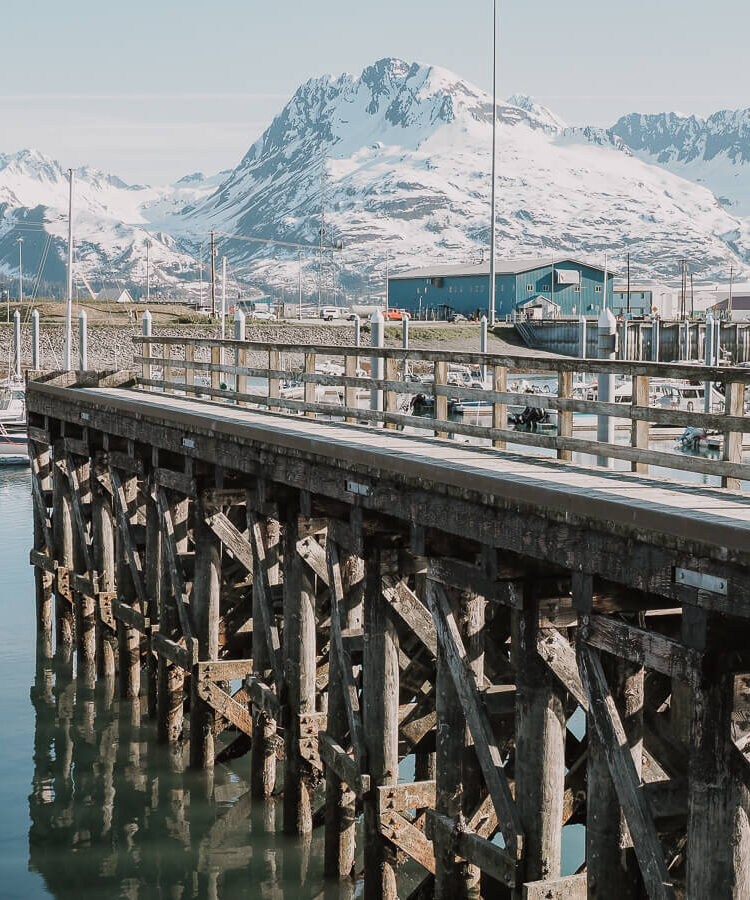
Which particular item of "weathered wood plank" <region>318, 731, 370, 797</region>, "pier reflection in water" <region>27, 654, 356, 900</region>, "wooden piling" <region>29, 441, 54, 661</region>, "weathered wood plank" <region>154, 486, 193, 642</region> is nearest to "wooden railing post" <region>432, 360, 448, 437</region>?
"weathered wood plank" <region>318, 731, 370, 797</region>

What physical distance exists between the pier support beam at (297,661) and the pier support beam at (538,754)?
14.3 feet

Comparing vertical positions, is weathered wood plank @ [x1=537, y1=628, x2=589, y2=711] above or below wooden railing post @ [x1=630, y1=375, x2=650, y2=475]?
below

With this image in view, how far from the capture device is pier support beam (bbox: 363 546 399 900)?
34.3 ft

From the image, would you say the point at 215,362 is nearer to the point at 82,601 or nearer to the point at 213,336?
the point at 82,601

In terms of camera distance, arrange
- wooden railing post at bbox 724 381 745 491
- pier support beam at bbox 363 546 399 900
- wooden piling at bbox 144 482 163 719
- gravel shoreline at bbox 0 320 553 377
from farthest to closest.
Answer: gravel shoreline at bbox 0 320 553 377 < wooden piling at bbox 144 482 163 719 < pier support beam at bbox 363 546 399 900 < wooden railing post at bbox 724 381 745 491

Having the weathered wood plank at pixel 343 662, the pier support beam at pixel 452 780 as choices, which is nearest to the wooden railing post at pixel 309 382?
the weathered wood plank at pixel 343 662

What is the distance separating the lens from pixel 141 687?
63.9ft

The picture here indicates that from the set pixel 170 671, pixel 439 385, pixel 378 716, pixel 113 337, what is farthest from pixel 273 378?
pixel 113 337

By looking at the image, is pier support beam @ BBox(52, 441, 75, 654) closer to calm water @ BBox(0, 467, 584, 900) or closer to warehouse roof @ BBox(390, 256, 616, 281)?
calm water @ BBox(0, 467, 584, 900)

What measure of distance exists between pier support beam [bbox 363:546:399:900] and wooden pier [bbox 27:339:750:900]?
0.07 ft

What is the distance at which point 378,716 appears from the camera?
10.6 meters

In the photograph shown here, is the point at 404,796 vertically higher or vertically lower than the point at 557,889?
lower

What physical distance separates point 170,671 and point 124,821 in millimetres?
1852

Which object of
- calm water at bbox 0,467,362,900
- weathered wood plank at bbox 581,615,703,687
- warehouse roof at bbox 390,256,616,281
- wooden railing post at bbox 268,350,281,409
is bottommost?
calm water at bbox 0,467,362,900
